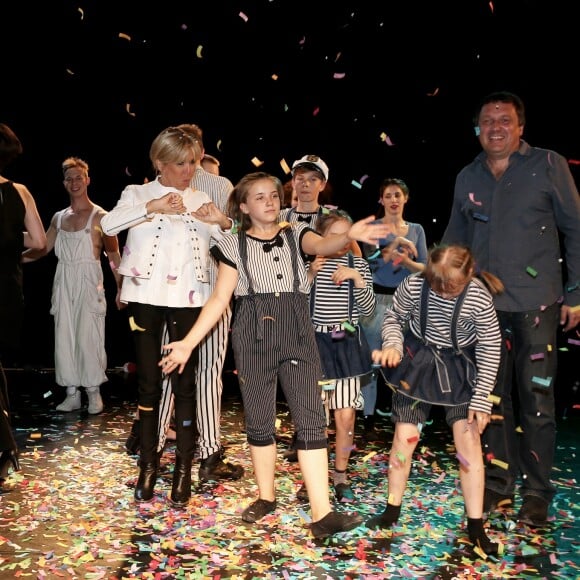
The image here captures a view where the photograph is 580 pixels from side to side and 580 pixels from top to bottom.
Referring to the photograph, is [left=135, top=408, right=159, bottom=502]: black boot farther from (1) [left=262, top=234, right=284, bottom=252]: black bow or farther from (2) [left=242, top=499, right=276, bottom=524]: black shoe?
(1) [left=262, top=234, right=284, bottom=252]: black bow

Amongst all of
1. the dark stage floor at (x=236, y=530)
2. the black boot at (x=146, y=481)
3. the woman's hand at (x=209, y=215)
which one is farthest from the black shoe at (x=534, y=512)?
the woman's hand at (x=209, y=215)

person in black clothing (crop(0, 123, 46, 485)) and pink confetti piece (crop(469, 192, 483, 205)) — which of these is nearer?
pink confetti piece (crop(469, 192, 483, 205))

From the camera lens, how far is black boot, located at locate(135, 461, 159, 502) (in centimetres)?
382

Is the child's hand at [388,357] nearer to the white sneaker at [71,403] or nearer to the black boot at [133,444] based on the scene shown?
the black boot at [133,444]

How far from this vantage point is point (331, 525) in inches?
129

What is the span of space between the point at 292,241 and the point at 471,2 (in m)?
3.85

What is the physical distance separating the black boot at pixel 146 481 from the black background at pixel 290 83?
11.7ft

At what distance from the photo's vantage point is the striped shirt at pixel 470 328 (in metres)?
3.32

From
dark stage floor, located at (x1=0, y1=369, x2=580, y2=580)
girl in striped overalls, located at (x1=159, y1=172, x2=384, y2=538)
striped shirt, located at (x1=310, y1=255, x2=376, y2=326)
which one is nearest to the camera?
dark stage floor, located at (x1=0, y1=369, x2=580, y2=580)

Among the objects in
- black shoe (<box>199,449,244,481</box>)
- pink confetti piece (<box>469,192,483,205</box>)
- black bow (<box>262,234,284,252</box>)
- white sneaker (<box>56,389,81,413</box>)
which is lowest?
black shoe (<box>199,449,244,481</box>)

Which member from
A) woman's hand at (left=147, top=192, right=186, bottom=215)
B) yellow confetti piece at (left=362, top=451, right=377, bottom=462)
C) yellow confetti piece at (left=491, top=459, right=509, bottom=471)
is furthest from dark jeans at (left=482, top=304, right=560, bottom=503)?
woman's hand at (left=147, top=192, right=186, bottom=215)

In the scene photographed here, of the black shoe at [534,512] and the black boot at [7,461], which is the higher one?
the black boot at [7,461]

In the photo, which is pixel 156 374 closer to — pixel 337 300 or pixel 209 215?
pixel 209 215

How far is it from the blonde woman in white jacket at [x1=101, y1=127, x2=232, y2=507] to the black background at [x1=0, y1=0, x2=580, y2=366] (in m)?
3.20
